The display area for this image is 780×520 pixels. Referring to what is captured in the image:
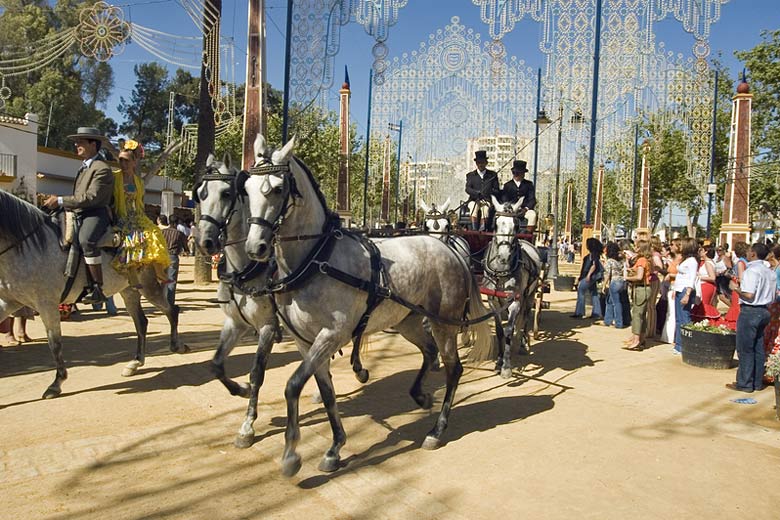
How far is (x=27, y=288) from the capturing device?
605 cm

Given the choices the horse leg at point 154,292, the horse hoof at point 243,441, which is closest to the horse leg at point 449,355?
the horse hoof at point 243,441

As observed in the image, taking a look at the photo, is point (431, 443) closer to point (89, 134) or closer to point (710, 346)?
point (89, 134)

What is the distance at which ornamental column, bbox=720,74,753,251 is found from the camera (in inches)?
670

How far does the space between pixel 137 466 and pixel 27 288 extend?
2.89 metres

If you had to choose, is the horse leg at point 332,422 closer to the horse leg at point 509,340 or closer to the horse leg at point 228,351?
the horse leg at point 228,351

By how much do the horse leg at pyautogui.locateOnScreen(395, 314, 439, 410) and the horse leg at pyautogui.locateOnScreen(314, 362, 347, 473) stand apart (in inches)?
64.1

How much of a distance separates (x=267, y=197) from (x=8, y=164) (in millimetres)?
28794

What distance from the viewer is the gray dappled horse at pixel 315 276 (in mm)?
4062

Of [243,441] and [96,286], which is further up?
[96,286]

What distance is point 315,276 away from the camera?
4.30 meters

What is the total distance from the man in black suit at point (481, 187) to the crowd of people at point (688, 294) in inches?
123

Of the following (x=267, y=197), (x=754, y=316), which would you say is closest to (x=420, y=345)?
(x=267, y=197)

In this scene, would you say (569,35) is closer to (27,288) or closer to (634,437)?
(634,437)

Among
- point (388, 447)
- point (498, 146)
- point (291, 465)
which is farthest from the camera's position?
point (498, 146)
